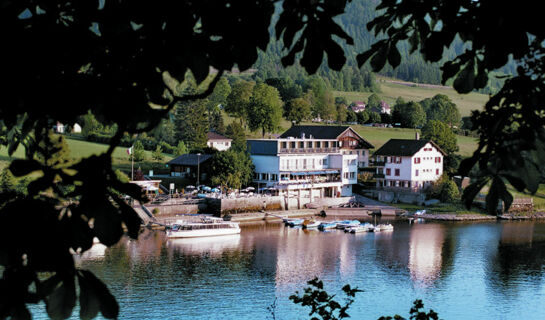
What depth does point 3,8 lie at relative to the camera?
5.34 ft

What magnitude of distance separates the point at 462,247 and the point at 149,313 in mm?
17044

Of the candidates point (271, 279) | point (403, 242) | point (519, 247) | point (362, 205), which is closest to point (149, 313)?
point (271, 279)

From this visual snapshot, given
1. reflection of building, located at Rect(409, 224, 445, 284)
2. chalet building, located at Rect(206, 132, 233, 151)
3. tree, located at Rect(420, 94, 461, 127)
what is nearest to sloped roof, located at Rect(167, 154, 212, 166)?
chalet building, located at Rect(206, 132, 233, 151)

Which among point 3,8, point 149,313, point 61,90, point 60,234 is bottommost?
point 149,313

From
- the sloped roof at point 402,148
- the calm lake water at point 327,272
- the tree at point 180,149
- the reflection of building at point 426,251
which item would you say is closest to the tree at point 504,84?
the calm lake water at point 327,272

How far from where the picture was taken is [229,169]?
42.1m

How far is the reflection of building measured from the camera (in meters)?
25.6

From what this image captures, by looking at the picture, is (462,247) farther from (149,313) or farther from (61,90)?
(61,90)

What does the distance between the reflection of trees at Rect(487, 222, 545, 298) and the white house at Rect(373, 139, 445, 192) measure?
9.59 metres

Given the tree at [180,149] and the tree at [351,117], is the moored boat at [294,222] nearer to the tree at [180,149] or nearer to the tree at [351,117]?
the tree at [180,149]

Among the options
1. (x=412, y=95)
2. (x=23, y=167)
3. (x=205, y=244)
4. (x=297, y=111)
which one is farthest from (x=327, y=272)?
(x=412, y=95)

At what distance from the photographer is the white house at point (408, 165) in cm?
4631

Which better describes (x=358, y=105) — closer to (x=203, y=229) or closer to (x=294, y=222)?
(x=294, y=222)

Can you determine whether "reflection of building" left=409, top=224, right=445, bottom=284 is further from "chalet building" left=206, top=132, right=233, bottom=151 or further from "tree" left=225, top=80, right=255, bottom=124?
"tree" left=225, top=80, right=255, bottom=124
